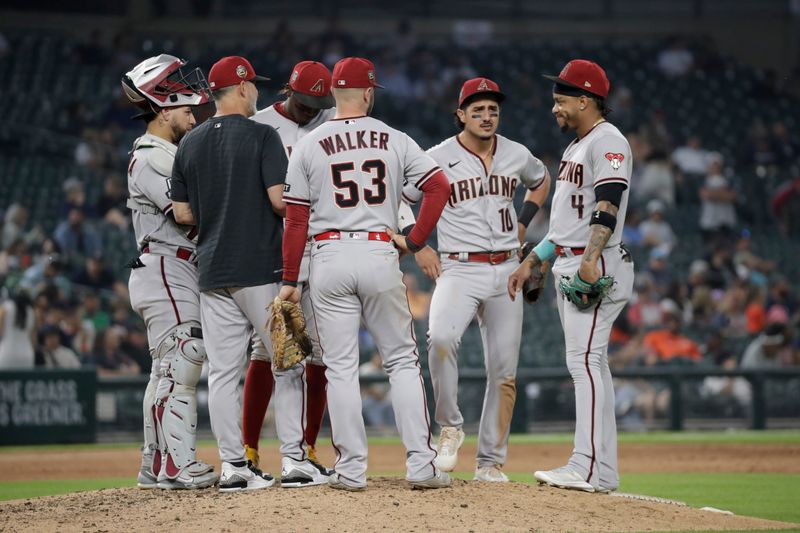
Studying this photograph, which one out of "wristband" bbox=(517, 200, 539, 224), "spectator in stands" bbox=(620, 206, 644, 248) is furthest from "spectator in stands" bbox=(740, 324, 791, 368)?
"wristband" bbox=(517, 200, 539, 224)

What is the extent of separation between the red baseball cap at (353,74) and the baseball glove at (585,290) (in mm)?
1584

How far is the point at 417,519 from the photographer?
5.32 metres

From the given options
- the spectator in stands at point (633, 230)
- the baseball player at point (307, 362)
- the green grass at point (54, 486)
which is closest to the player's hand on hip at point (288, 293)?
the baseball player at point (307, 362)

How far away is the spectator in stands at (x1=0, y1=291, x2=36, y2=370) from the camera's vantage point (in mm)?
12242

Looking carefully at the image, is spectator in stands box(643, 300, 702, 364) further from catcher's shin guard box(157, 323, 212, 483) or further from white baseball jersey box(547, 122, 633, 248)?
catcher's shin guard box(157, 323, 212, 483)

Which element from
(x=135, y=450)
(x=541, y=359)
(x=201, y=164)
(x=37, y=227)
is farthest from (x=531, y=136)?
(x=201, y=164)

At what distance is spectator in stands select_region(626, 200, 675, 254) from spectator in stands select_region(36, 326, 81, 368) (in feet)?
28.2

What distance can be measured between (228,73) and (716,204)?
518 inches

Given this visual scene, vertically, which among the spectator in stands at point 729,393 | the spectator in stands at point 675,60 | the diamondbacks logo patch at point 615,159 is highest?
the spectator in stands at point 675,60

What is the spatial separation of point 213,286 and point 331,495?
1235mm

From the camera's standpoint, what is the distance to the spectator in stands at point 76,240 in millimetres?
14820

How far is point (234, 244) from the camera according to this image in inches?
233

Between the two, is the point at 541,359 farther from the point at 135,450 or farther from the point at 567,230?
the point at 567,230

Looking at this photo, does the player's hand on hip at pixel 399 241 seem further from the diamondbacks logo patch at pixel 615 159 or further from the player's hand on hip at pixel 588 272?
the diamondbacks logo patch at pixel 615 159
